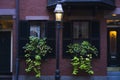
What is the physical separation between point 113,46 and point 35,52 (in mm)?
4081

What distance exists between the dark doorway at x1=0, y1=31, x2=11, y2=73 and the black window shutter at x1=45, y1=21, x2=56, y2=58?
2.57 meters

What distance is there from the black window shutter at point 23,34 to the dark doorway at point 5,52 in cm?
167

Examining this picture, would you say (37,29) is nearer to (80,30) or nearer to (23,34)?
(23,34)

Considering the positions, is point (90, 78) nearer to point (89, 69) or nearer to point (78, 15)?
point (89, 69)

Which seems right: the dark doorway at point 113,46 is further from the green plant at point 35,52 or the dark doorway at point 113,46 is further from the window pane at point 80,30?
the green plant at point 35,52

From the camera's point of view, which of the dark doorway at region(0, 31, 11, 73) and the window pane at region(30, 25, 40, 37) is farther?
the dark doorway at region(0, 31, 11, 73)

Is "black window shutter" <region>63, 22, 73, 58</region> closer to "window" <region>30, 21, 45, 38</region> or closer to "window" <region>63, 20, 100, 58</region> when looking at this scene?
"window" <region>63, 20, 100, 58</region>

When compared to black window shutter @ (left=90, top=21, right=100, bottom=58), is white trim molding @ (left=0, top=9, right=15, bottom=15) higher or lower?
higher

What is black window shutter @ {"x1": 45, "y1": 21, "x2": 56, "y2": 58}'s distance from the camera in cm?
1627

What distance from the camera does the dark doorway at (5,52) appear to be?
58.7ft

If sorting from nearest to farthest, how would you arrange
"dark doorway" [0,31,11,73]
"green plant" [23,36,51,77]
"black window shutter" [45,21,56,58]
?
"green plant" [23,36,51,77] < "black window shutter" [45,21,56,58] < "dark doorway" [0,31,11,73]

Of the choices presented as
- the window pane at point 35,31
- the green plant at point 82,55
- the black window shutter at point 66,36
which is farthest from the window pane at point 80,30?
the window pane at point 35,31

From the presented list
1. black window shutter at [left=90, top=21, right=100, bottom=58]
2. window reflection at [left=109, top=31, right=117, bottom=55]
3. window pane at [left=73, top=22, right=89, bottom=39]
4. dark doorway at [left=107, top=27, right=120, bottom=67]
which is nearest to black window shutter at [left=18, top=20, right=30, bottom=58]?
window pane at [left=73, top=22, right=89, bottom=39]

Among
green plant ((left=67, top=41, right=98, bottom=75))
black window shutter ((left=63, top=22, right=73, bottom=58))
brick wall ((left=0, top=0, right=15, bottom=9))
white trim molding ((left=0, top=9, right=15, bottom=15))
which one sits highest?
brick wall ((left=0, top=0, right=15, bottom=9))
